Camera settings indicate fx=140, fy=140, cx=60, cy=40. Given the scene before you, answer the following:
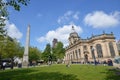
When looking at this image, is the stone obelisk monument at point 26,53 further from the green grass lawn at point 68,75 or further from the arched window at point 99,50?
the arched window at point 99,50

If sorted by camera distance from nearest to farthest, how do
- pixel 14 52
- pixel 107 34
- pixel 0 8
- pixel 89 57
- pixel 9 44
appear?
pixel 0 8 → pixel 9 44 → pixel 14 52 → pixel 107 34 → pixel 89 57

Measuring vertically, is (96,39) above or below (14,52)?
above


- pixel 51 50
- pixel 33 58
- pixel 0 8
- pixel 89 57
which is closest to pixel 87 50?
pixel 89 57

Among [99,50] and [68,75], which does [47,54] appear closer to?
[99,50]

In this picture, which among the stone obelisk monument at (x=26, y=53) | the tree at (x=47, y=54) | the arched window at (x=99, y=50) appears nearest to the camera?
the stone obelisk monument at (x=26, y=53)

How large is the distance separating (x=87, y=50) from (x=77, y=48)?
25.8 ft

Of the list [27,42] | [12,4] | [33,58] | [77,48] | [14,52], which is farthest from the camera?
[33,58]

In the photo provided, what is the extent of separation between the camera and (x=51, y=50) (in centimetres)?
8669

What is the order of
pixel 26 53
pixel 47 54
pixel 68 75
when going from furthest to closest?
pixel 47 54, pixel 26 53, pixel 68 75

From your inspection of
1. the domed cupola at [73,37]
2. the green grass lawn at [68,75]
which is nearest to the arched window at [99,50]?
the domed cupola at [73,37]

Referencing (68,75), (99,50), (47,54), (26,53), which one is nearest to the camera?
(68,75)

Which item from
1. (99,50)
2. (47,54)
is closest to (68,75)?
(99,50)

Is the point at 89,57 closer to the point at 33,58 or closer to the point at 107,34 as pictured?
the point at 107,34

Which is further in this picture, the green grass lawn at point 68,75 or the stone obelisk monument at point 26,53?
the stone obelisk monument at point 26,53
